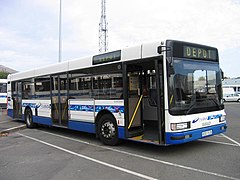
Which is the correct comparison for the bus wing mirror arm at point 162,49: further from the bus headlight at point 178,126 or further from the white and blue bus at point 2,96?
the white and blue bus at point 2,96

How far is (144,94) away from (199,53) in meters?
2.12

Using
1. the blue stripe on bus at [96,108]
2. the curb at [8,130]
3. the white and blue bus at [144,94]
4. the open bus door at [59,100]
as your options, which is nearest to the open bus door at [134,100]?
the white and blue bus at [144,94]

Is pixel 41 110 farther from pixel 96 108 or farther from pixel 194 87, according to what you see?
pixel 194 87

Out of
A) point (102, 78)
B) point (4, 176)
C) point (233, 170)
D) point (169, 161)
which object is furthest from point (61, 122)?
point (233, 170)

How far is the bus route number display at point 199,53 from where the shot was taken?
6531 mm

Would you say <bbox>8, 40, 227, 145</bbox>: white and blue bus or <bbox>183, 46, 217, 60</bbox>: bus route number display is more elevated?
<bbox>183, 46, 217, 60</bbox>: bus route number display

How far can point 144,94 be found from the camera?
7.97 meters

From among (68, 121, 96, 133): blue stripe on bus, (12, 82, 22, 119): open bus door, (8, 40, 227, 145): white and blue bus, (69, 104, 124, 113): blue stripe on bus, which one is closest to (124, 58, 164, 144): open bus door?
(8, 40, 227, 145): white and blue bus

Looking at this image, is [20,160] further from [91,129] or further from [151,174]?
[151,174]

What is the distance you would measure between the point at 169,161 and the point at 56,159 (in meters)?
2.92

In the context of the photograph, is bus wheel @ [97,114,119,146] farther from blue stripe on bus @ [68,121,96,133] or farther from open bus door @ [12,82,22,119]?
open bus door @ [12,82,22,119]

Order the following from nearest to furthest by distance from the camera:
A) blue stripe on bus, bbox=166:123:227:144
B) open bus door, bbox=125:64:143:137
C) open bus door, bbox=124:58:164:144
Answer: blue stripe on bus, bbox=166:123:227:144 < open bus door, bbox=124:58:164:144 < open bus door, bbox=125:64:143:137

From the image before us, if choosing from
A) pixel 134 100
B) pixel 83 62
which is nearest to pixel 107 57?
pixel 83 62

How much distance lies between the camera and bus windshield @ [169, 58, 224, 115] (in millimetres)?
6133
